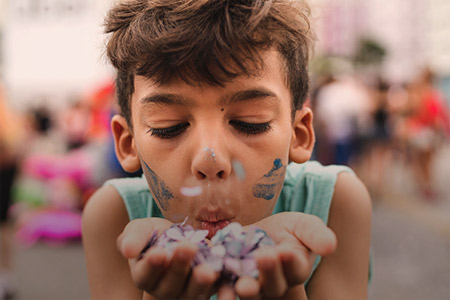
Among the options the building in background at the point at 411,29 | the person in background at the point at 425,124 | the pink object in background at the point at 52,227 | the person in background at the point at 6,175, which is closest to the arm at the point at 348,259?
the person in background at the point at 6,175

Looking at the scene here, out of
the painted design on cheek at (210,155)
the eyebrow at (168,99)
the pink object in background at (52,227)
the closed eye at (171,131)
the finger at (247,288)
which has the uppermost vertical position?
the eyebrow at (168,99)

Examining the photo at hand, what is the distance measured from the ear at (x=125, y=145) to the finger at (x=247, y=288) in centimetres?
50

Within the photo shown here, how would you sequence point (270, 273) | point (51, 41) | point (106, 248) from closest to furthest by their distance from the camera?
point (270, 273), point (106, 248), point (51, 41)

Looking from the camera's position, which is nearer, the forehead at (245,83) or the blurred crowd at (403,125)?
the forehead at (245,83)

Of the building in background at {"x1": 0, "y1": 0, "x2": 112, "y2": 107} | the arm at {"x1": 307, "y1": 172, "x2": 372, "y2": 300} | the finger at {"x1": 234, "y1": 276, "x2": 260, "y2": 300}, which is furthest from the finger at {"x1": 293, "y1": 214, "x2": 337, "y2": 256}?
the building in background at {"x1": 0, "y1": 0, "x2": 112, "y2": 107}

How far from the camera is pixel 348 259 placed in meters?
1.26

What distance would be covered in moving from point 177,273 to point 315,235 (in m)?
0.27

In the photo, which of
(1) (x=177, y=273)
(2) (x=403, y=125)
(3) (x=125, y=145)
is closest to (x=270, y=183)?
(1) (x=177, y=273)

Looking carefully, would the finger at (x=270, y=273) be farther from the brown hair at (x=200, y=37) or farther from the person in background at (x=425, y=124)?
the person in background at (x=425, y=124)

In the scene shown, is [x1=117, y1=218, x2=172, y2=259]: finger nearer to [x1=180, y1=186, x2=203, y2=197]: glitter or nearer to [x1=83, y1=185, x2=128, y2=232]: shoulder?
[x1=180, y1=186, x2=203, y2=197]: glitter

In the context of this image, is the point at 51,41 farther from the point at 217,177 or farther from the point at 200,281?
the point at 200,281

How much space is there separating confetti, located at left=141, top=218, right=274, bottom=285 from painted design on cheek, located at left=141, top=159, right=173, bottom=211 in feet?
0.37

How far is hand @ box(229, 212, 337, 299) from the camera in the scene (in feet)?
2.72

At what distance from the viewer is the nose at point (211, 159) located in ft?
→ 3.11
